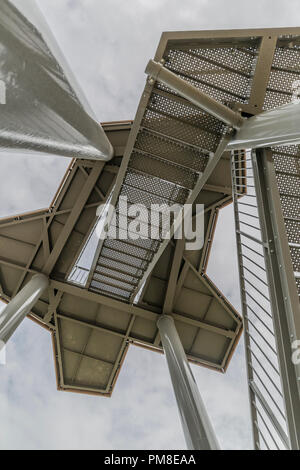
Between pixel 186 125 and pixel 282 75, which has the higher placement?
pixel 282 75

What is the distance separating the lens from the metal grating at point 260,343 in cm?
367

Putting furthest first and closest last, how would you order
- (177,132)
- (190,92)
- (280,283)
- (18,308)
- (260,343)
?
(18,308)
(177,132)
(190,92)
(260,343)
(280,283)

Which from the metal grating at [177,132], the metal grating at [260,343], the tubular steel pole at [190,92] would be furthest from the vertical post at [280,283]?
the metal grating at [177,132]

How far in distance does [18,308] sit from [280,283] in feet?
24.4

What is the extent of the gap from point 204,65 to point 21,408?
79.2 ft

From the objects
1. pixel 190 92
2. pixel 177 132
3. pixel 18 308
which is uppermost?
pixel 177 132

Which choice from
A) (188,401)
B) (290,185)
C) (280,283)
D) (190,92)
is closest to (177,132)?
(190,92)

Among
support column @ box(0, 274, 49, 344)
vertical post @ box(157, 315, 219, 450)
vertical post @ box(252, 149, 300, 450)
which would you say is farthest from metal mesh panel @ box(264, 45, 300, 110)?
support column @ box(0, 274, 49, 344)

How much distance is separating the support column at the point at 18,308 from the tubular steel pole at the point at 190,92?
672cm

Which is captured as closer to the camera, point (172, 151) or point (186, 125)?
point (186, 125)

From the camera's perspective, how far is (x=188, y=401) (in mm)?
7266

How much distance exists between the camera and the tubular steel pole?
17.3 ft

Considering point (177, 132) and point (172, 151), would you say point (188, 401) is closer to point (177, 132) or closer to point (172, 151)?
point (172, 151)

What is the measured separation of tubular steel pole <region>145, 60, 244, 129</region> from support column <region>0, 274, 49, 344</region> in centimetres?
672
